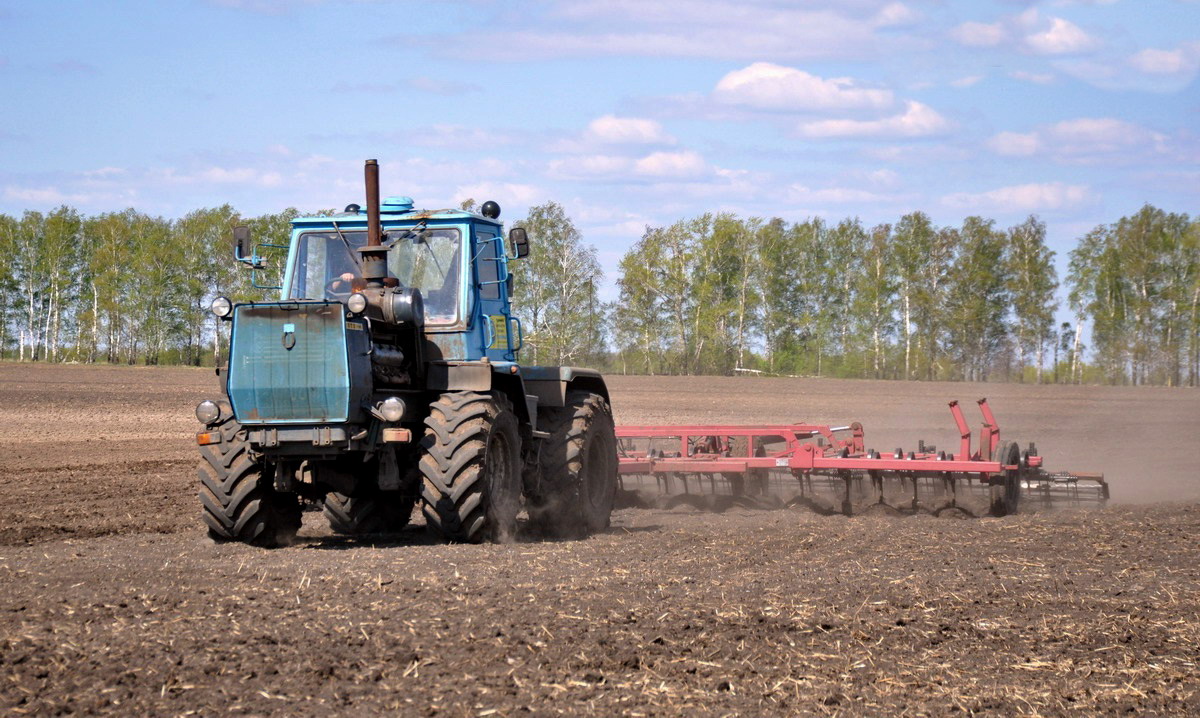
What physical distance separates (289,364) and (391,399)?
74cm

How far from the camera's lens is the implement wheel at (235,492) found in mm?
9211

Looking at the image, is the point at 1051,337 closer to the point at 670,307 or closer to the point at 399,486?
the point at 670,307

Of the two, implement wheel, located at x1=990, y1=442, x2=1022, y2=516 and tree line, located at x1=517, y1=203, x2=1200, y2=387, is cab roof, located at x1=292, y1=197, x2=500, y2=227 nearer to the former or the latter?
implement wheel, located at x1=990, y1=442, x2=1022, y2=516

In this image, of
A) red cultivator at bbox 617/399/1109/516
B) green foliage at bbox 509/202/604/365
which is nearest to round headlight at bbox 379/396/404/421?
red cultivator at bbox 617/399/1109/516

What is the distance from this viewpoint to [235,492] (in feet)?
30.5

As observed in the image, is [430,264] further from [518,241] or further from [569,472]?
[569,472]

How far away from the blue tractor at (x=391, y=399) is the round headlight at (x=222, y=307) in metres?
0.01

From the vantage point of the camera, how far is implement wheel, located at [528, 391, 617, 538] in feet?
35.5

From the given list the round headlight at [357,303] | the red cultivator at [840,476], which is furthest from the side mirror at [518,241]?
the red cultivator at [840,476]

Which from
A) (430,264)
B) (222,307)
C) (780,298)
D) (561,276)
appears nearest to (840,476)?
(430,264)

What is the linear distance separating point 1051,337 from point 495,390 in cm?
5619

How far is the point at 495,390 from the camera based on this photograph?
9.91 meters

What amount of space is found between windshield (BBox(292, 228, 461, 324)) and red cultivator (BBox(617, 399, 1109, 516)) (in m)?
4.98

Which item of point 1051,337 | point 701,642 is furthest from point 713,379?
point 701,642
